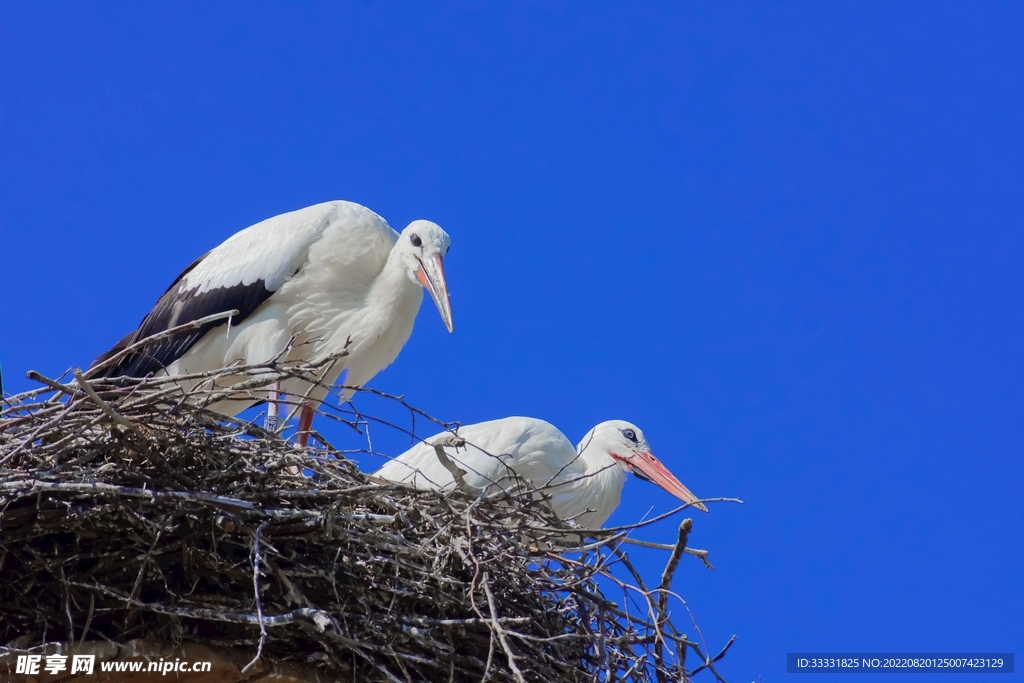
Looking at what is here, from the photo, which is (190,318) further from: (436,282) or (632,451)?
(632,451)

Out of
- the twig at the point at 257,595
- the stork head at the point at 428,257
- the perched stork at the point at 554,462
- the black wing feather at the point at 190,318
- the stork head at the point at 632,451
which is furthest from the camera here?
the stork head at the point at 632,451

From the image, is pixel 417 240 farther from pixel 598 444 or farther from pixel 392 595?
pixel 392 595

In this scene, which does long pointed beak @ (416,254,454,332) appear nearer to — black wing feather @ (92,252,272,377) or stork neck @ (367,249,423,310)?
stork neck @ (367,249,423,310)

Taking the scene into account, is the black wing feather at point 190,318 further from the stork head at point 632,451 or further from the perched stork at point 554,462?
the stork head at point 632,451

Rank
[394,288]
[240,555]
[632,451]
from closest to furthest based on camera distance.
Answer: [240,555], [394,288], [632,451]

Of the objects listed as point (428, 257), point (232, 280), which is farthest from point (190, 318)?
point (428, 257)

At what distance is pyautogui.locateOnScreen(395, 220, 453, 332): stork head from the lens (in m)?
6.28

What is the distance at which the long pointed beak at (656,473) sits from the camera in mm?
7590

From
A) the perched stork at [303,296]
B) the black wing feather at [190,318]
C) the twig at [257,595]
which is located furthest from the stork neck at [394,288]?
the twig at [257,595]

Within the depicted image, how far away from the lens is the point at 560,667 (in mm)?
4477

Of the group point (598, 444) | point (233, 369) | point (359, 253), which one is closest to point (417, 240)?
point (359, 253)

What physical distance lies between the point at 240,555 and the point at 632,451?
376 centimetres

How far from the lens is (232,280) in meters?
6.22

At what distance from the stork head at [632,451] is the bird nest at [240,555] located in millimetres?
3058
